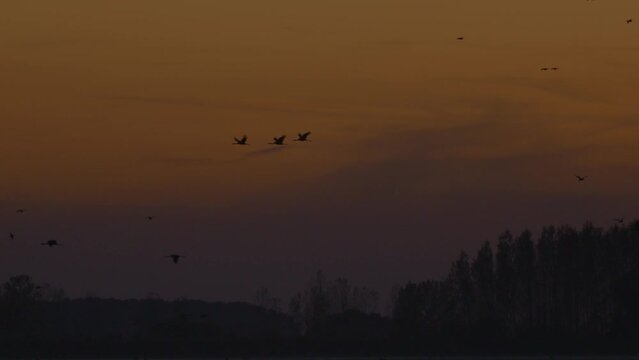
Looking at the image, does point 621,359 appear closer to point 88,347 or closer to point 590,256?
point 590,256

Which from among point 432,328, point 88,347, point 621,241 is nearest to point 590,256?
point 621,241

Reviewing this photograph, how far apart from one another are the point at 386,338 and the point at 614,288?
24.3 m

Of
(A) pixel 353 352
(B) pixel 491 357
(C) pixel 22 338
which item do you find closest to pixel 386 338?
(A) pixel 353 352

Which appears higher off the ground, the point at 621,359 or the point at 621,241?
the point at 621,241

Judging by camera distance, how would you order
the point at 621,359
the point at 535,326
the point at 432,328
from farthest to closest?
the point at 432,328 → the point at 535,326 → the point at 621,359

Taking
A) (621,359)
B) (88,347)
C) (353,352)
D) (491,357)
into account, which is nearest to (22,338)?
(88,347)

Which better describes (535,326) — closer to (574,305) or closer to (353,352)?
(574,305)

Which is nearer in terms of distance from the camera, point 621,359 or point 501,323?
point 621,359

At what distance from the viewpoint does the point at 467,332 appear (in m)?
180

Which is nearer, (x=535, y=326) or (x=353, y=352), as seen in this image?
(x=535, y=326)

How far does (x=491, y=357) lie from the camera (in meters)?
177

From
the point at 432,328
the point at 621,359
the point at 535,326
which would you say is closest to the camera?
the point at 621,359

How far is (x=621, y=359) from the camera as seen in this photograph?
164 metres

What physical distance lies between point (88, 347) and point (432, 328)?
103 ft
